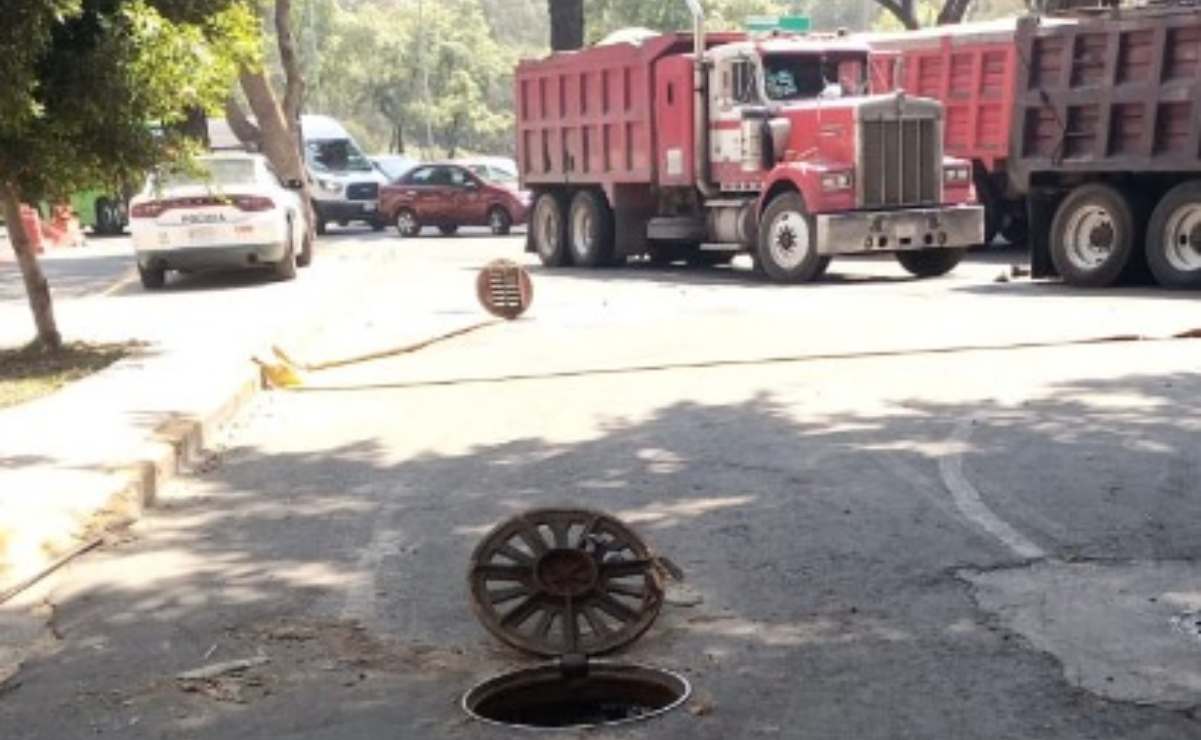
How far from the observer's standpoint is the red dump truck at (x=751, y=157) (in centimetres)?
1711

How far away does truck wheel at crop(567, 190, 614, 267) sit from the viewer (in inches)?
846

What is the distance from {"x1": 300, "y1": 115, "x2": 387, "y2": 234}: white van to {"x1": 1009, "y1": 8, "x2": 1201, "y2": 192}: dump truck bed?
21206 millimetres

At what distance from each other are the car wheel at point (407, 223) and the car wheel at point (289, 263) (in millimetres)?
13244

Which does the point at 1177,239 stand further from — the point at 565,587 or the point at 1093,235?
the point at 565,587

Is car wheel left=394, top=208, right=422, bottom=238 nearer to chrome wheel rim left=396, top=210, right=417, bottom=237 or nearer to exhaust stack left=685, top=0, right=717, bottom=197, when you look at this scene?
chrome wheel rim left=396, top=210, right=417, bottom=237

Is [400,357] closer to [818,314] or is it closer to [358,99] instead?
[818,314]

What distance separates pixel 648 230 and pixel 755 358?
9.79 metres

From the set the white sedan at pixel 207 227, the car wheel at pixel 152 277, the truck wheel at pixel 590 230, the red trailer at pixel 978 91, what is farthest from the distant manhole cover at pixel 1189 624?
the truck wheel at pixel 590 230

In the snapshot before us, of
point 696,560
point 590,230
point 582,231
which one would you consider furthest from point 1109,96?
point 696,560

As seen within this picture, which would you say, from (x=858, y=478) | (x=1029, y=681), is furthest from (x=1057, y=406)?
(x=1029, y=681)

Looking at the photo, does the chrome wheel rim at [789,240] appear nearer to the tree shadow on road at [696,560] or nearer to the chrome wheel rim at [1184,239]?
the chrome wheel rim at [1184,239]

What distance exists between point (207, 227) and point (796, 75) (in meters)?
7.40

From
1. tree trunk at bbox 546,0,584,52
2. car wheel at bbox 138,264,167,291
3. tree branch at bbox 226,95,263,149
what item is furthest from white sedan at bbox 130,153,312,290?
tree trunk at bbox 546,0,584,52

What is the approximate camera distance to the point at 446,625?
5.27 m
